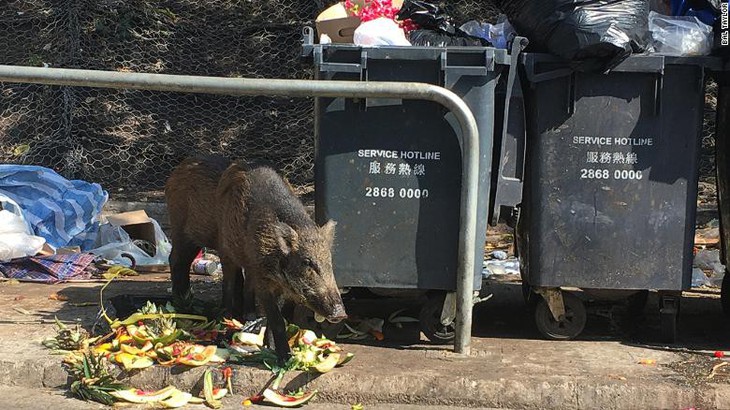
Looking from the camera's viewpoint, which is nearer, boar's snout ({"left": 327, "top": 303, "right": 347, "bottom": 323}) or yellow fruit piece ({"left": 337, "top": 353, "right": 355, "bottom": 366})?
boar's snout ({"left": 327, "top": 303, "right": 347, "bottom": 323})

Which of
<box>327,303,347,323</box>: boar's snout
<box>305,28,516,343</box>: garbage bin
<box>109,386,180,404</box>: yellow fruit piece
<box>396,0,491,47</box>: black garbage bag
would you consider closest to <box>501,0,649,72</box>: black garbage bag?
<box>305,28,516,343</box>: garbage bin

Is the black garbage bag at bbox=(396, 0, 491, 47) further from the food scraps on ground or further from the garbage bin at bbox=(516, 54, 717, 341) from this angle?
the food scraps on ground

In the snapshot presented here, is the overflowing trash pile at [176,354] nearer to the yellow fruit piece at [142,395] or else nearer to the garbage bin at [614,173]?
the yellow fruit piece at [142,395]

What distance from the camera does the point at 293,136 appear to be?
35.5 ft

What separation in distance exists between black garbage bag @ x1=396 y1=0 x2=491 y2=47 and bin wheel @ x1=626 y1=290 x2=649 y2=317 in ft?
6.01

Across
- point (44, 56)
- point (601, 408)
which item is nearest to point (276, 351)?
point (601, 408)

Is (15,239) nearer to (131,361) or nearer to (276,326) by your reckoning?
(131,361)

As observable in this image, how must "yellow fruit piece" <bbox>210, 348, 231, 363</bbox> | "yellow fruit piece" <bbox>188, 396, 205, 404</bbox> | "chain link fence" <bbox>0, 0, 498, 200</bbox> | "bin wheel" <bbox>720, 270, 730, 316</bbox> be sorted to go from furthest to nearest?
1. "chain link fence" <bbox>0, 0, 498, 200</bbox>
2. "bin wheel" <bbox>720, 270, 730, 316</bbox>
3. "yellow fruit piece" <bbox>210, 348, 231, 363</bbox>
4. "yellow fruit piece" <bbox>188, 396, 205, 404</bbox>

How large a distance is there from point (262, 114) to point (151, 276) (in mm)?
3546

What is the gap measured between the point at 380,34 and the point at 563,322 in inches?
78.4

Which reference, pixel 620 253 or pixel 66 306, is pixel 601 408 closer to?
pixel 620 253

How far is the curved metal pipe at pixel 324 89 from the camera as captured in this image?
5.12m

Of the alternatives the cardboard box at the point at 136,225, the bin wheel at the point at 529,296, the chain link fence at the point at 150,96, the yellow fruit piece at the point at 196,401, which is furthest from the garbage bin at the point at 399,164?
the chain link fence at the point at 150,96

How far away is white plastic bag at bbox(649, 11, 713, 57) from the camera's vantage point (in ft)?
18.7
